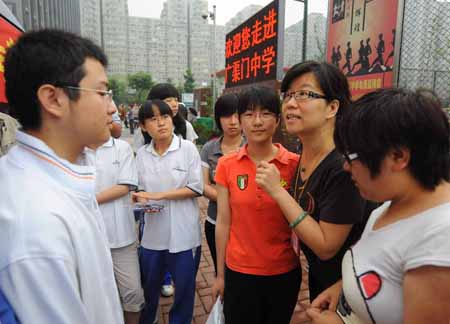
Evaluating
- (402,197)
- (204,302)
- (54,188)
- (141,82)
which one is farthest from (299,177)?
(141,82)

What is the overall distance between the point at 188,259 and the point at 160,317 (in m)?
0.75

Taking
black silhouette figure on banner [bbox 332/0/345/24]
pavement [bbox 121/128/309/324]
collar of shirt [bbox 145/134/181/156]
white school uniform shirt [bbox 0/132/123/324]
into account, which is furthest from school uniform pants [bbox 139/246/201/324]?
black silhouette figure on banner [bbox 332/0/345/24]

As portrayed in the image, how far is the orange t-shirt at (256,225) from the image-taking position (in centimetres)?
156

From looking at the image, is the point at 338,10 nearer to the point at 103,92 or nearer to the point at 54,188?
the point at 103,92

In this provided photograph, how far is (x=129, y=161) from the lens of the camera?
2.11m

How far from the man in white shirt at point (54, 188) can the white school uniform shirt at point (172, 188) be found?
1085mm

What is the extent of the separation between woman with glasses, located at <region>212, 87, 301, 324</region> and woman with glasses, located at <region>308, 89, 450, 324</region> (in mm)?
622

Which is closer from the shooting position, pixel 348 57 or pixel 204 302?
pixel 204 302

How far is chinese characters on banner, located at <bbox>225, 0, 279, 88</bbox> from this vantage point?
16.1 ft

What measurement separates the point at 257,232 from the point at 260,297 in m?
0.34

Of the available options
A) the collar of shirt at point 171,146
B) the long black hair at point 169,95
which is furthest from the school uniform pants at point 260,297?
the long black hair at point 169,95

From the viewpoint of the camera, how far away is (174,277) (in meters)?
2.22

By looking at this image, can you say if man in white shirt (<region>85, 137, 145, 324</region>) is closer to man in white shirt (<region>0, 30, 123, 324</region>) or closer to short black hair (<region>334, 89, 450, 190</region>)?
man in white shirt (<region>0, 30, 123, 324</region>)

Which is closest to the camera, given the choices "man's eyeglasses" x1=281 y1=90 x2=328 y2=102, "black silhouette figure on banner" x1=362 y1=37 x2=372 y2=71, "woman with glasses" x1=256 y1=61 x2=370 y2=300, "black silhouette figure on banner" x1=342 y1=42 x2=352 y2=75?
"woman with glasses" x1=256 y1=61 x2=370 y2=300
